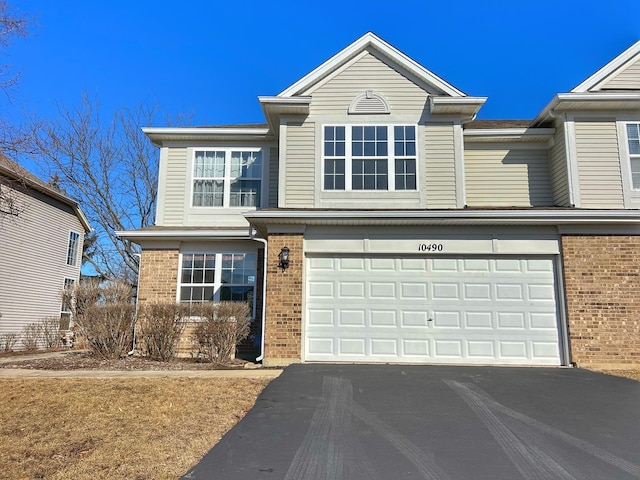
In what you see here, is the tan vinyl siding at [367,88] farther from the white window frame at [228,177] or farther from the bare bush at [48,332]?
the bare bush at [48,332]

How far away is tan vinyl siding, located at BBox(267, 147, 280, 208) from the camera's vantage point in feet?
41.3

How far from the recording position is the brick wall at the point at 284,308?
938 cm

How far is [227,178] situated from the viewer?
12867mm

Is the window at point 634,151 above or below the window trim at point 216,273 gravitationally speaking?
above

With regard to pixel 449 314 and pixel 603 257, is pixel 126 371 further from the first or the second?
pixel 603 257

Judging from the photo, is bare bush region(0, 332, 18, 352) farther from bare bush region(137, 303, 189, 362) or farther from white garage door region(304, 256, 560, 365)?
white garage door region(304, 256, 560, 365)

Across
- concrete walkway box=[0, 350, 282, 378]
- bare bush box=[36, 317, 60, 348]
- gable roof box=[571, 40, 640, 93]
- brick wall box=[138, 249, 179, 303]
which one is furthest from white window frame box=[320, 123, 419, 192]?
bare bush box=[36, 317, 60, 348]

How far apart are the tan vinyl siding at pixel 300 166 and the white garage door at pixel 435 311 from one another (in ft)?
6.24

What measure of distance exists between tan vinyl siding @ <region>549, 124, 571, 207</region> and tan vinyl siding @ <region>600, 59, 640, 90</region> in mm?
1535

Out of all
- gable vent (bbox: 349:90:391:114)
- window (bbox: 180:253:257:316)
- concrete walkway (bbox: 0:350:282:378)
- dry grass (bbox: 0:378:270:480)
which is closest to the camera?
dry grass (bbox: 0:378:270:480)

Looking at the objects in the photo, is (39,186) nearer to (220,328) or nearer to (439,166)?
(220,328)

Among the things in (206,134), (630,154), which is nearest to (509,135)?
(630,154)

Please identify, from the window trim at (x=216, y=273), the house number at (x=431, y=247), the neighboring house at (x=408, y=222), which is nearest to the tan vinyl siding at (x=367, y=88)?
the neighboring house at (x=408, y=222)

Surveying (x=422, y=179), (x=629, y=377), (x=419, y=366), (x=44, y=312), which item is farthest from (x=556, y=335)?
(x=44, y=312)
